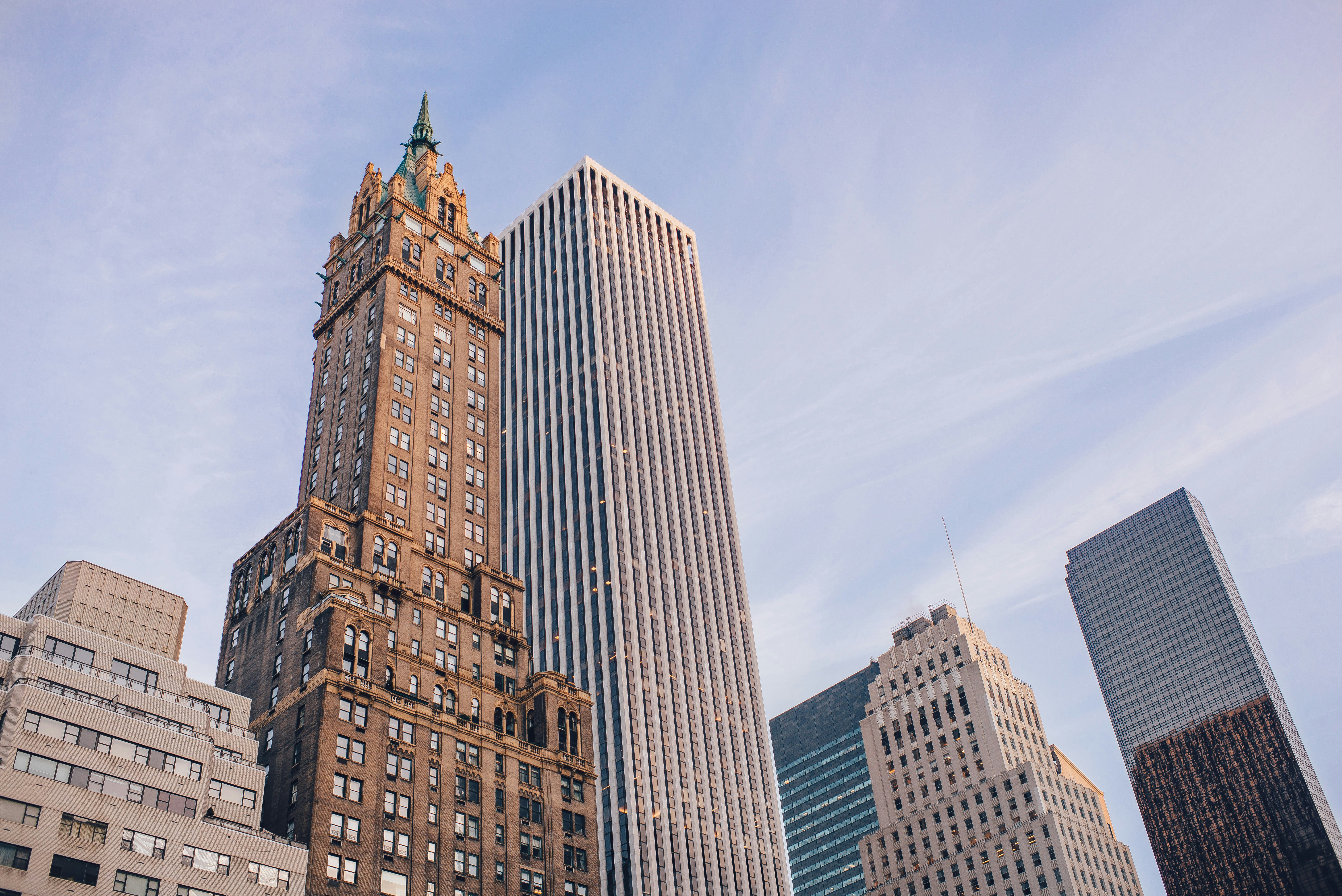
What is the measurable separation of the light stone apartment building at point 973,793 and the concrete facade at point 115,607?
382 ft

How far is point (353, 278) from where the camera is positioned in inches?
6211

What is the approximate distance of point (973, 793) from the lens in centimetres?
17388

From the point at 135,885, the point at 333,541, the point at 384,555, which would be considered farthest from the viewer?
the point at 384,555

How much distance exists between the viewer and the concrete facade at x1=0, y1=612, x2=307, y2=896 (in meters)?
79.3

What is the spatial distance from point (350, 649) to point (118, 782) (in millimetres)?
28005

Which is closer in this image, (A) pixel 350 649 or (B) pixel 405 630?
(A) pixel 350 649

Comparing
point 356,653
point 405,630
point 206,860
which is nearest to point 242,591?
point 405,630

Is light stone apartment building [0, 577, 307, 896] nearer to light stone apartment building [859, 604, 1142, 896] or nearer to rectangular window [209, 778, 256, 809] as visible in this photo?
A: rectangular window [209, 778, 256, 809]

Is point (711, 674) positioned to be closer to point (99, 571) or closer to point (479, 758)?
point (479, 758)

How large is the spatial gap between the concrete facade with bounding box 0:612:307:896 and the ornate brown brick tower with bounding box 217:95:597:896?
6.60 meters

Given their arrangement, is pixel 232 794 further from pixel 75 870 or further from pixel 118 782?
pixel 75 870

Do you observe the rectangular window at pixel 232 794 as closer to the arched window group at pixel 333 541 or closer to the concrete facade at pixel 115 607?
the concrete facade at pixel 115 607

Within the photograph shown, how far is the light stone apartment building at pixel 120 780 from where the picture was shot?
7931 centimetres

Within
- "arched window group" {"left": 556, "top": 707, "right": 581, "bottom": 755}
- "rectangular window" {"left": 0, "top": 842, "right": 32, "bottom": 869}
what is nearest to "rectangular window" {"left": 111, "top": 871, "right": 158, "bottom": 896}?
"rectangular window" {"left": 0, "top": 842, "right": 32, "bottom": 869}
